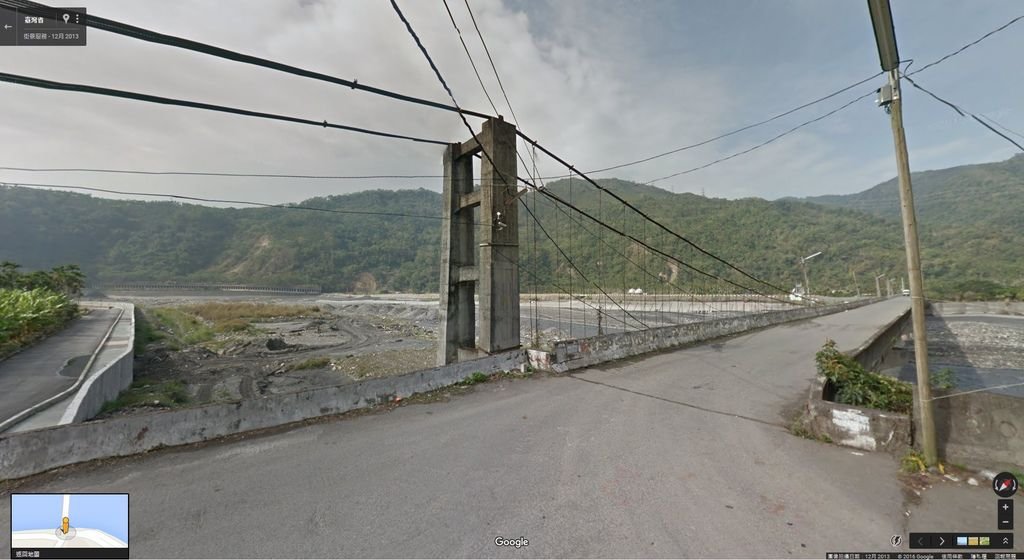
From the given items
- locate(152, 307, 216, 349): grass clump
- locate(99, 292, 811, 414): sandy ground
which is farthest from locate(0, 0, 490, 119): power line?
locate(152, 307, 216, 349): grass clump

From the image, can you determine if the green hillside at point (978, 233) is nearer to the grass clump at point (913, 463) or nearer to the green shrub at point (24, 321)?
the grass clump at point (913, 463)

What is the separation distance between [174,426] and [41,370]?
40.3 ft

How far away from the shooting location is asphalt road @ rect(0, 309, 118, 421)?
8.84 metres

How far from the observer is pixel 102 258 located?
133m

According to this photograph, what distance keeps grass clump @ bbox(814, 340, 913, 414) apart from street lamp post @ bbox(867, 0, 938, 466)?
1.02 m

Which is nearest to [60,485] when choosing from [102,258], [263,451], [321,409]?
[263,451]

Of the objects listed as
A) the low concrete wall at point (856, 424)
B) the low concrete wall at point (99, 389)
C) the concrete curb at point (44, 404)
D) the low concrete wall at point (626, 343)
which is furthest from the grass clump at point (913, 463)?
the concrete curb at point (44, 404)

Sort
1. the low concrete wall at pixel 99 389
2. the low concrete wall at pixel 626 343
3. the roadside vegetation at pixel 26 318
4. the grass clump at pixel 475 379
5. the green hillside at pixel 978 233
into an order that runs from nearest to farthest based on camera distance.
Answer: the low concrete wall at pixel 99 389
the grass clump at pixel 475 379
the low concrete wall at pixel 626 343
the roadside vegetation at pixel 26 318
the green hillside at pixel 978 233

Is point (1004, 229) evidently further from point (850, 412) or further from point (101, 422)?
point (101, 422)

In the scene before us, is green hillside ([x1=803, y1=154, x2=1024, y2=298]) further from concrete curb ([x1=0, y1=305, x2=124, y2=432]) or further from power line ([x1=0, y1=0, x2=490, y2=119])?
concrete curb ([x1=0, y1=305, x2=124, y2=432])

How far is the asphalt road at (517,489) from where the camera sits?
3051 mm

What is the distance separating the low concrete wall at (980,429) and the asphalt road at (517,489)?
0.62m

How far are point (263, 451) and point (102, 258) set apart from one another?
620ft

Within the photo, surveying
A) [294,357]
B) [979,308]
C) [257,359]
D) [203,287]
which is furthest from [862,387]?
[203,287]
